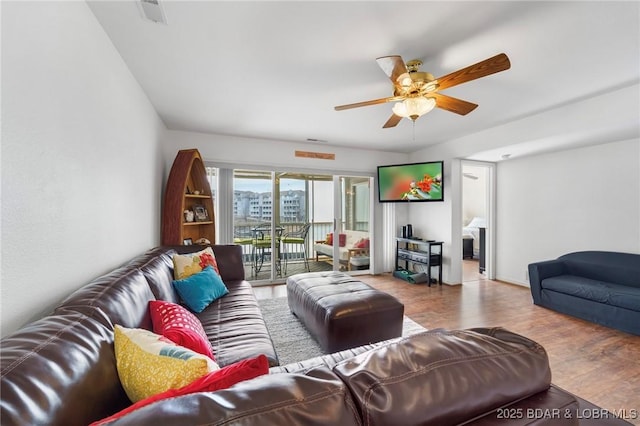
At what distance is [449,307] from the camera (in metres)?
3.31

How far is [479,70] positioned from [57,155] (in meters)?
2.35

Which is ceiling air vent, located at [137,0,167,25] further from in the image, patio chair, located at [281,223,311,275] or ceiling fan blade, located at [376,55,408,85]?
patio chair, located at [281,223,311,275]

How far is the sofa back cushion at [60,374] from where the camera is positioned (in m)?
0.55

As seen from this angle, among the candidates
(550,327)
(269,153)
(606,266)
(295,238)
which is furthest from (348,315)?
(606,266)

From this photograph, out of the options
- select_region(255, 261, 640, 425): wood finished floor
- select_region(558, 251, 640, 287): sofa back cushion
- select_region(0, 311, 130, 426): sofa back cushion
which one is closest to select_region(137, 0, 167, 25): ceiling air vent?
select_region(0, 311, 130, 426): sofa back cushion

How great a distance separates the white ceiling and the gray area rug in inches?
93.8

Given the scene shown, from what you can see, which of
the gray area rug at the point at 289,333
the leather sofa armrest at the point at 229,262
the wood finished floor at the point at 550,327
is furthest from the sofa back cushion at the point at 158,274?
the wood finished floor at the point at 550,327

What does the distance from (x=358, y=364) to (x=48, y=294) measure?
4.48 feet

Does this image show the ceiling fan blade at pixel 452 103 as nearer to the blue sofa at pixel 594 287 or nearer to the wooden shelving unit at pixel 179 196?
the blue sofa at pixel 594 287

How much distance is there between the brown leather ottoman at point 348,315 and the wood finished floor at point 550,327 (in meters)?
0.86

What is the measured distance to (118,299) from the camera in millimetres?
1135

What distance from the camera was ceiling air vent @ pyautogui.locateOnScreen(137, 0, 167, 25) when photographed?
143 centimetres

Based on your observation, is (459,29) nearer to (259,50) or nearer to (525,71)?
(525,71)

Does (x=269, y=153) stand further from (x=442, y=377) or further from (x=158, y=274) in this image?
(x=442, y=377)
